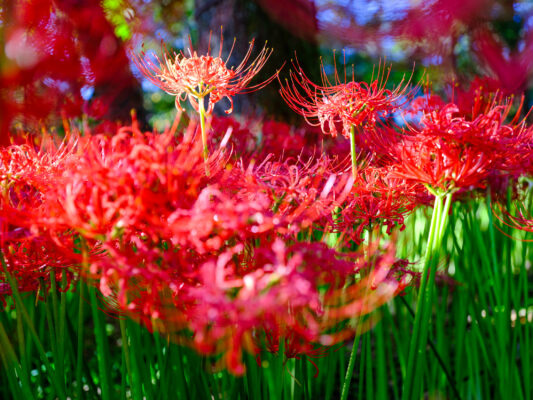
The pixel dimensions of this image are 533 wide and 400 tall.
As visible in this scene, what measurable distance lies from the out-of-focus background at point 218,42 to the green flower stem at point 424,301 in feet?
1.16

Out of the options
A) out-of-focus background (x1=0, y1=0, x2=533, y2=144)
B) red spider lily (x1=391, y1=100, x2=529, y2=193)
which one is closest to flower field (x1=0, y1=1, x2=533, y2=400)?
red spider lily (x1=391, y1=100, x2=529, y2=193)

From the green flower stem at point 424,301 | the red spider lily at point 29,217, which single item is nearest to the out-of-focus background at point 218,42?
the red spider lily at point 29,217

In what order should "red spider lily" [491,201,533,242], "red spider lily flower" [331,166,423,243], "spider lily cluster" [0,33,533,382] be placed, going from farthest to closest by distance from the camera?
"red spider lily" [491,201,533,242] < "red spider lily flower" [331,166,423,243] < "spider lily cluster" [0,33,533,382]

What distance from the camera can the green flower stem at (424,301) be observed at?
0.71m

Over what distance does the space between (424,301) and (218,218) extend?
42cm

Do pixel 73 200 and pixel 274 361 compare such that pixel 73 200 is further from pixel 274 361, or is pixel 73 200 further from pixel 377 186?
pixel 377 186

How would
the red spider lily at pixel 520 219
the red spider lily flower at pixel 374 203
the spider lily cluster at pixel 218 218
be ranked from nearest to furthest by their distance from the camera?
the spider lily cluster at pixel 218 218, the red spider lily flower at pixel 374 203, the red spider lily at pixel 520 219

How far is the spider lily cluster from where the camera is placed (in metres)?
0.49

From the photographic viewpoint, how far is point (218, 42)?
226 centimetres

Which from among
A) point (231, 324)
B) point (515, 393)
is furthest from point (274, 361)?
point (515, 393)

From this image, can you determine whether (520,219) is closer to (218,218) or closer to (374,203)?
(374,203)

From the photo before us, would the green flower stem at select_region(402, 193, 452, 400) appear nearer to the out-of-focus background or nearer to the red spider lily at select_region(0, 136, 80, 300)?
the out-of-focus background

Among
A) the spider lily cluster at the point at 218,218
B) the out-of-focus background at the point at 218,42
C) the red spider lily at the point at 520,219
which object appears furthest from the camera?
the out-of-focus background at the point at 218,42

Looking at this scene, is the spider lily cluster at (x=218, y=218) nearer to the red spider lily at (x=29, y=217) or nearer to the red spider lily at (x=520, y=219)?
the red spider lily at (x=29, y=217)
